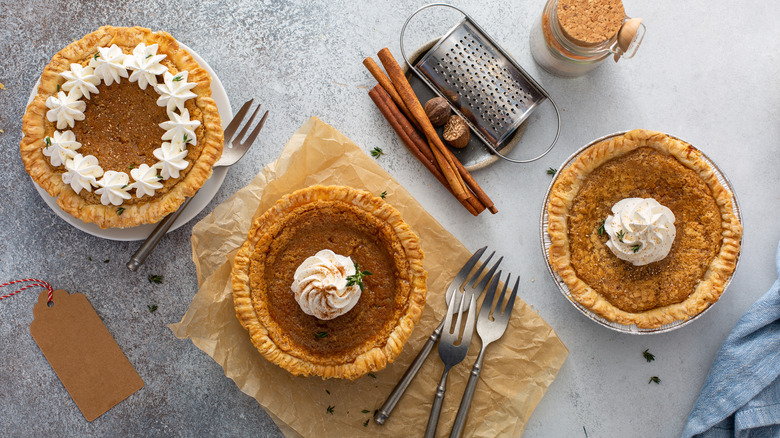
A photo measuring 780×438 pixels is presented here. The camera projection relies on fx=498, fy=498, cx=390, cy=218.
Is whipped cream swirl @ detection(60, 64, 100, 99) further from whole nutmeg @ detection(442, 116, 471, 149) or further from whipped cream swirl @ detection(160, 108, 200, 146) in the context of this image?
whole nutmeg @ detection(442, 116, 471, 149)

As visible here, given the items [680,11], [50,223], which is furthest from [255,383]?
[680,11]

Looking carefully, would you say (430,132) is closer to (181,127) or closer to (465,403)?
(181,127)

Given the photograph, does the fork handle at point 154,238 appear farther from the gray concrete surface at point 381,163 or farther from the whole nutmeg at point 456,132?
the whole nutmeg at point 456,132

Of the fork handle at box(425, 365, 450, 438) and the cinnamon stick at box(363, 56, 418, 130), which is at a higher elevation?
the cinnamon stick at box(363, 56, 418, 130)

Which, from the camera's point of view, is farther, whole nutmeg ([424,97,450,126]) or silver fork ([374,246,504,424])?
whole nutmeg ([424,97,450,126])

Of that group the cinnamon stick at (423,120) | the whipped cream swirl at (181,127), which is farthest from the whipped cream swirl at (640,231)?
the whipped cream swirl at (181,127)

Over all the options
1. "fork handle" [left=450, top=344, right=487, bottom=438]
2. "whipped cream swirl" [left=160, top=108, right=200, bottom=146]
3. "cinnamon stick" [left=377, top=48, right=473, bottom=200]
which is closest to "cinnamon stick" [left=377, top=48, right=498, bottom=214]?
"cinnamon stick" [left=377, top=48, right=473, bottom=200]
